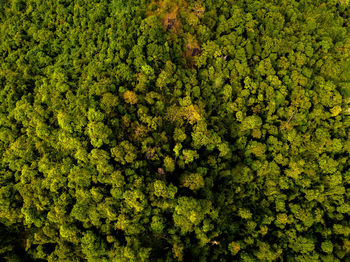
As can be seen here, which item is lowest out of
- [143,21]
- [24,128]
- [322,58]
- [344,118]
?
[344,118]

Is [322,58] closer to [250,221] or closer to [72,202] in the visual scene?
[250,221]

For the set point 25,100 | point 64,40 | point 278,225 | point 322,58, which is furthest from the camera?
point 322,58

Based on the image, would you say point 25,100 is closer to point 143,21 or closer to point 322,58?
point 143,21

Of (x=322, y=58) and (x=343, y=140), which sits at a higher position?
(x=322, y=58)

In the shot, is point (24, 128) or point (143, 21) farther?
point (143, 21)

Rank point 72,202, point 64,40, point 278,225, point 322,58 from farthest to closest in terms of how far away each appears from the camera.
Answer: point 322,58 → point 64,40 → point 278,225 → point 72,202

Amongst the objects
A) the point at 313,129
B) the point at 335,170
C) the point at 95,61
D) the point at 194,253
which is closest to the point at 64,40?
the point at 95,61

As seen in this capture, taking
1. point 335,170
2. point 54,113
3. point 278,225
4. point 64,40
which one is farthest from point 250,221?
point 64,40
